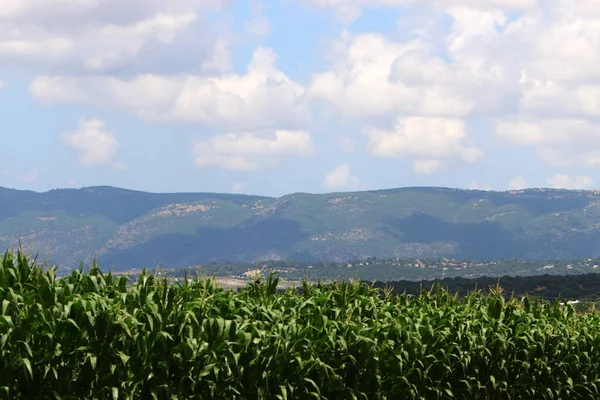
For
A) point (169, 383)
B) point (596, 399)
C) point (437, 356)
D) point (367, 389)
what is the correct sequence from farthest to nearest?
1. point (596, 399)
2. point (437, 356)
3. point (367, 389)
4. point (169, 383)

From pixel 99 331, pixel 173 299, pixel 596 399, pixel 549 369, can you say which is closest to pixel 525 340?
pixel 549 369

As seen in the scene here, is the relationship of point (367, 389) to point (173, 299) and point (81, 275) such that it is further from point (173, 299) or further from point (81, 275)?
point (81, 275)

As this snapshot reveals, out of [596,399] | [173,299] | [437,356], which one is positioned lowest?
[596,399]

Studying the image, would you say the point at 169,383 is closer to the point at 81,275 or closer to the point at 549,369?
the point at 81,275

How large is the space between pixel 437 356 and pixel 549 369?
3.73m

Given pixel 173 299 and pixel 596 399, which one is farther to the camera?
pixel 596 399

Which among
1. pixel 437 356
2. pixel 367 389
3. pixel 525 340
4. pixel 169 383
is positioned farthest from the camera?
pixel 525 340

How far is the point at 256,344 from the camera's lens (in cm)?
1335

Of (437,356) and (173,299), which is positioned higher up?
(173,299)

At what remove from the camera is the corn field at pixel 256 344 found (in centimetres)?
1168

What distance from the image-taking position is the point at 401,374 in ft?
50.4

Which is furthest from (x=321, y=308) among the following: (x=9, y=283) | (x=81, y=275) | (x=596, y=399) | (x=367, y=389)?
(x=596, y=399)

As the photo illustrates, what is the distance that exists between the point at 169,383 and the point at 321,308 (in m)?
3.76

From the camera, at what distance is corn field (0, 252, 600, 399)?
460 inches
